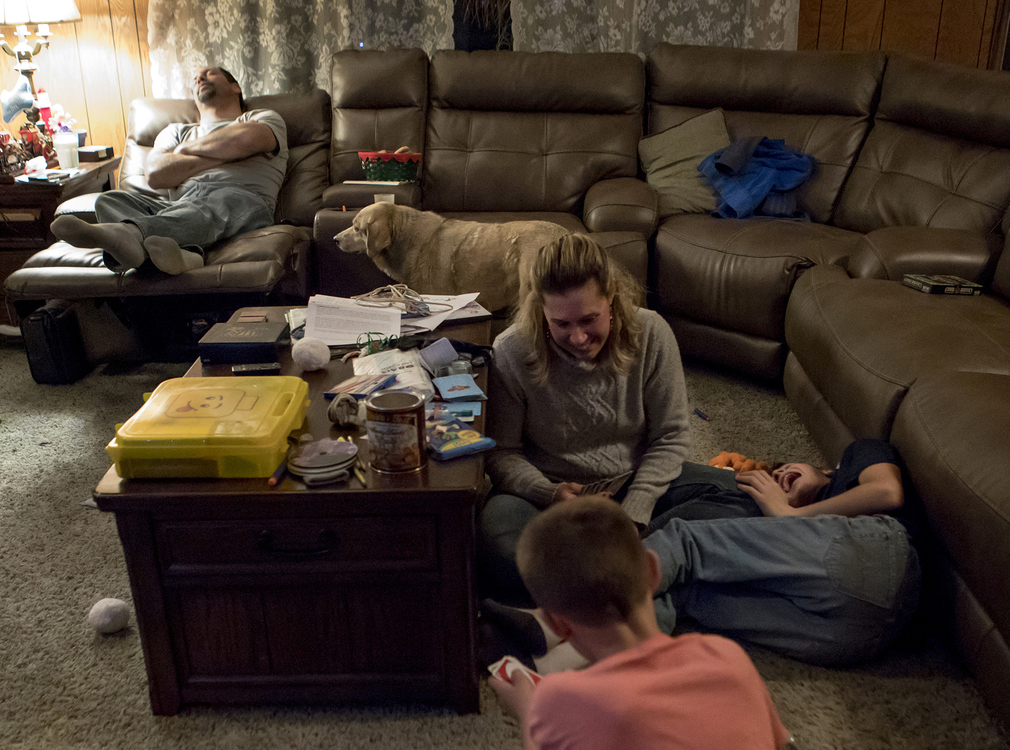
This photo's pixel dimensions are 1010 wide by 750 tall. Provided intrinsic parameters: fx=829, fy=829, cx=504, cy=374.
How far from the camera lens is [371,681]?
4.61ft

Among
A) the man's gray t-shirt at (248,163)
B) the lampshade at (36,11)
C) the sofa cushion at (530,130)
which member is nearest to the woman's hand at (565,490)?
the sofa cushion at (530,130)

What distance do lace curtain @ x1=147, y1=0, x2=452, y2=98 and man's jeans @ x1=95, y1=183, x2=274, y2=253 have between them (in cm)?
98

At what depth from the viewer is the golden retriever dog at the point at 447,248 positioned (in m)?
2.82

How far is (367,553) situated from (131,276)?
1885mm

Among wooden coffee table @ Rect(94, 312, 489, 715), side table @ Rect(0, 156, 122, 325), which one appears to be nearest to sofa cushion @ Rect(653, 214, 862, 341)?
wooden coffee table @ Rect(94, 312, 489, 715)

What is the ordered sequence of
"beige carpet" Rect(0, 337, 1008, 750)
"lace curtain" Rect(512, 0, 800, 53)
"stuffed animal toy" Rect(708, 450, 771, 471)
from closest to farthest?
1. "beige carpet" Rect(0, 337, 1008, 750)
2. "stuffed animal toy" Rect(708, 450, 771, 471)
3. "lace curtain" Rect(512, 0, 800, 53)

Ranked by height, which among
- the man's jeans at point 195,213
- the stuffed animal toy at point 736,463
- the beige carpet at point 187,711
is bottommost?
the beige carpet at point 187,711

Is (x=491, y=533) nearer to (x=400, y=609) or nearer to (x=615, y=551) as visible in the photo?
(x=400, y=609)

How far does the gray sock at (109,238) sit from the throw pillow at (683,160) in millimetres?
1919

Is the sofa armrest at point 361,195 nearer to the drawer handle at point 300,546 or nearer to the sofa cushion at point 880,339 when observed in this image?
the sofa cushion at point 880,339

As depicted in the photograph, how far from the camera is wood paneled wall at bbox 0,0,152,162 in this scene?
385cm

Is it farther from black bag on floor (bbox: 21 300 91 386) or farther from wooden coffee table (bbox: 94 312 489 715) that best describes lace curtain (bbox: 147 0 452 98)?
wooden coffee table (bbox: 94 312 489 715)

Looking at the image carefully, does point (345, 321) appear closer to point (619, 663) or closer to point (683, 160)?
point (619, 663)

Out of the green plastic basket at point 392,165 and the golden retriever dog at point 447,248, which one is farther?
the green plastic basket at point 392,165
